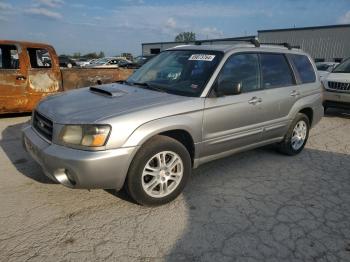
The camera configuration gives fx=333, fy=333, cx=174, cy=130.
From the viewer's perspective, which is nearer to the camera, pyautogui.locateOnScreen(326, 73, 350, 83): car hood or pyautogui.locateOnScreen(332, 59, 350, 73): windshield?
pyautogui.locateOnScreen(326, 73, 350, 83): car hood

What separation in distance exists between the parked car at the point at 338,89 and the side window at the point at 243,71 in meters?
5.33

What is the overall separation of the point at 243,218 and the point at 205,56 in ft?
6.73

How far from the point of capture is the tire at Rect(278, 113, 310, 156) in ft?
17.5

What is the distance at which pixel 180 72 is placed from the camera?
4.28 meters

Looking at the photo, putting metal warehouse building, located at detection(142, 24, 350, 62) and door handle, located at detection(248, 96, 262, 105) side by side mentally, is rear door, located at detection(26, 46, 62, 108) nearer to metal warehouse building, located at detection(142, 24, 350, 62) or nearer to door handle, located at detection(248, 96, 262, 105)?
door handle, located at detection(248, 96, 262, 105)

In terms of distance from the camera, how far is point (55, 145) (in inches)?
128

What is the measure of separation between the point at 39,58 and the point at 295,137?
6007mm

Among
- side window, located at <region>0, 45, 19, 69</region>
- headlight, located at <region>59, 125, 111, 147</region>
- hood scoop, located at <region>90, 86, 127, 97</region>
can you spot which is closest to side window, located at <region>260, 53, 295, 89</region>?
hood scoop, located at <region>90, 86, 127, 97</region>

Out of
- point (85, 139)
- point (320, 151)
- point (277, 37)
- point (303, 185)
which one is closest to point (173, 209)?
point (85, 139)

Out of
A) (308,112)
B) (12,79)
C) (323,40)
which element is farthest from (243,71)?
(323,40)

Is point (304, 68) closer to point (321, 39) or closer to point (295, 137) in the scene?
point (295, 137)

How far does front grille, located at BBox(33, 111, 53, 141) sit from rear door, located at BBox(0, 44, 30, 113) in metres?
4.05

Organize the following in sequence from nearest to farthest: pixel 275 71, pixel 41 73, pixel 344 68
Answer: pixel 275 71, pixel 41 73, pixel 344 68

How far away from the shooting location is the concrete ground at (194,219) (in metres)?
2.87
